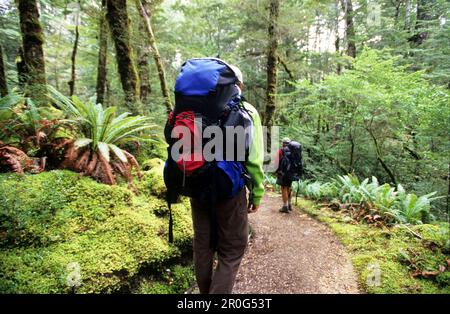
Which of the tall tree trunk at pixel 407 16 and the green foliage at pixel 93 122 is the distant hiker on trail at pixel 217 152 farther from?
the tall tree trunk at pixel 407 16

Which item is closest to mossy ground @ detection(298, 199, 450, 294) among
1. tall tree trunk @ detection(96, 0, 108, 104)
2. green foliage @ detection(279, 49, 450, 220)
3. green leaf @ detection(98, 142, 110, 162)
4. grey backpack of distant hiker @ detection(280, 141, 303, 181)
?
green foliage @ detection(279, 49, 450, 220)

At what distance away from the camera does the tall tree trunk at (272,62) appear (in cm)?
979

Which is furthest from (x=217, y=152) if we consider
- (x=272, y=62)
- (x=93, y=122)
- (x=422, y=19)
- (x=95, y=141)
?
(x=422, y=19)

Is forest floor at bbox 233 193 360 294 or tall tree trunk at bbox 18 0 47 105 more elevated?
tall tree trunk at bbox 18 0 47 105

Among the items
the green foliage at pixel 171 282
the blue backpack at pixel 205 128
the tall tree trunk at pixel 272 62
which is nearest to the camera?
the blue backpack at pixel 205 128

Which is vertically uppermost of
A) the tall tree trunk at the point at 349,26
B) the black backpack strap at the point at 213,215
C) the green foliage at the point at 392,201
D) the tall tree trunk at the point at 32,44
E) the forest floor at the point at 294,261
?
the tall tree trunk at the point at 349,26

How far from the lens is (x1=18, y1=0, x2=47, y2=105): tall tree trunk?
5.42 meters

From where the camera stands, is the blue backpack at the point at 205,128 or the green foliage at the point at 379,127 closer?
the blue backpack at the point at 205,128

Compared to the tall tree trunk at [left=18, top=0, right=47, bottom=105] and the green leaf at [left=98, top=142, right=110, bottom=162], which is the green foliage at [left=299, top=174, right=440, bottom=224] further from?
the tall tree trunk at [left=18, top=0, right=47, bottom=105]

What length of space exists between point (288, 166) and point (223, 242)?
4.47 metres

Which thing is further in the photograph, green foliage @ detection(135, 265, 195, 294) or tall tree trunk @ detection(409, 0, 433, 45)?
tall tree trunk @ detection(409, 0, 433, 45)

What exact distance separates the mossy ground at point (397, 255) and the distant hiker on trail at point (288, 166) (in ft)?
5.20

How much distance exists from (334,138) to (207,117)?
34.4 ft

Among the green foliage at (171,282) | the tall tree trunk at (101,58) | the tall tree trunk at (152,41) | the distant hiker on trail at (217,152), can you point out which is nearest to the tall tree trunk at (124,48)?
the tall tree trunk at (152,41)
